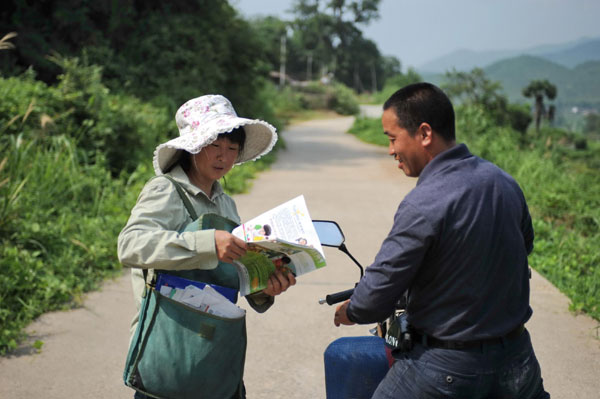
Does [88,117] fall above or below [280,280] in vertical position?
below

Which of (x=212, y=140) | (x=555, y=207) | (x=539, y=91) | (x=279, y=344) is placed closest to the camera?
(x=212, y=140)

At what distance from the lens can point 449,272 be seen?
1.96 meters

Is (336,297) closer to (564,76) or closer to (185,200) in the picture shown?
(185,200)

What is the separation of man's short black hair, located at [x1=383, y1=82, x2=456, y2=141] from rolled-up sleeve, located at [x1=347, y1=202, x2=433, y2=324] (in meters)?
0.30

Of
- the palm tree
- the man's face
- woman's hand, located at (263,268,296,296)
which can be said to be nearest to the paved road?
woman's hand, located at (263,268,296,296)

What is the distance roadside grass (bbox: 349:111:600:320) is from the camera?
20.8 ft

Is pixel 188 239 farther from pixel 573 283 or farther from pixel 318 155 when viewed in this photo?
pixel 318 155

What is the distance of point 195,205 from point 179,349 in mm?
610

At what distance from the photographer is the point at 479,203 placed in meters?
1.94

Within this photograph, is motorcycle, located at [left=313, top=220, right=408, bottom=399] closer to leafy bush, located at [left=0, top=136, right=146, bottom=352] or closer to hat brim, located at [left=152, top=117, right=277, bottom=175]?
hat brim, located at [left=152, top=117, right=277, bottom=175]

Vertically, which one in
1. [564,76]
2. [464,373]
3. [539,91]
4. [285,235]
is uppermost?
[285,235]

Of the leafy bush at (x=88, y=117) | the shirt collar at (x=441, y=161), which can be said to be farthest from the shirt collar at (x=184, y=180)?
the leafy bush at (x=88, y=117)

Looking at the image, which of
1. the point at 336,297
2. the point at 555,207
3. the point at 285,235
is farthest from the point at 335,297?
the point at 555,207

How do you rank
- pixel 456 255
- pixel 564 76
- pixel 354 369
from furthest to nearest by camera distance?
pixel 564 76 < pixel 354 369 < pixel 456 255
